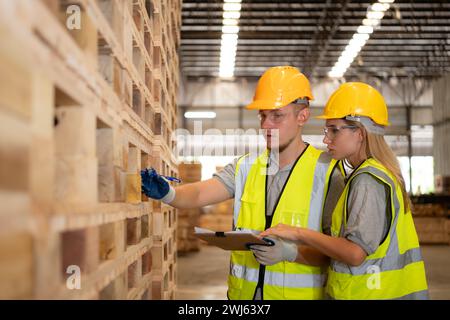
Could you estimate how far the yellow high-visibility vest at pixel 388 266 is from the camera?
2.72 meters

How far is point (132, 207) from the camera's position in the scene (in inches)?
89.1

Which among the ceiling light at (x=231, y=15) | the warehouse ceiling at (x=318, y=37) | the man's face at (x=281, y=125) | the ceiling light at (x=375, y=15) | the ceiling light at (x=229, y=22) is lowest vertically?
the man's face at (x=281, y=125)

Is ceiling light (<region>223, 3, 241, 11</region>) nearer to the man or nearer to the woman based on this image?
the man

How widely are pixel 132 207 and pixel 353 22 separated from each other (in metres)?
15.2

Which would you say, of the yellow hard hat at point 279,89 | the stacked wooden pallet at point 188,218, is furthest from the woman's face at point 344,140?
the stacked wooden pallet at point 188,218

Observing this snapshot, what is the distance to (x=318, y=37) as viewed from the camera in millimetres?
17297

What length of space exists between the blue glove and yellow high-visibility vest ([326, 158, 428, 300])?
92 cm

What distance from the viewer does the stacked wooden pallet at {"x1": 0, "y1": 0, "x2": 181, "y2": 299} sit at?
1017mm

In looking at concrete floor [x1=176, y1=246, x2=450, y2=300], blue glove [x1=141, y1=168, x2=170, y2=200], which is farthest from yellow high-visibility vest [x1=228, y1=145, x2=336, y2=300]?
concrete floor [x1=176, y1=246, x2=450, y2=300]

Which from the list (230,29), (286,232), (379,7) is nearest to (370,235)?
(286,232)

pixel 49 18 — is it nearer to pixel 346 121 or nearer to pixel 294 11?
pixel 346 121

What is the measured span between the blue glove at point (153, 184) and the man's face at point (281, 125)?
686 millimetres

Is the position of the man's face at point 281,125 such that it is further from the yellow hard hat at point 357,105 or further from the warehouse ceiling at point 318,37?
the warehouse ceiling at point 318,37
